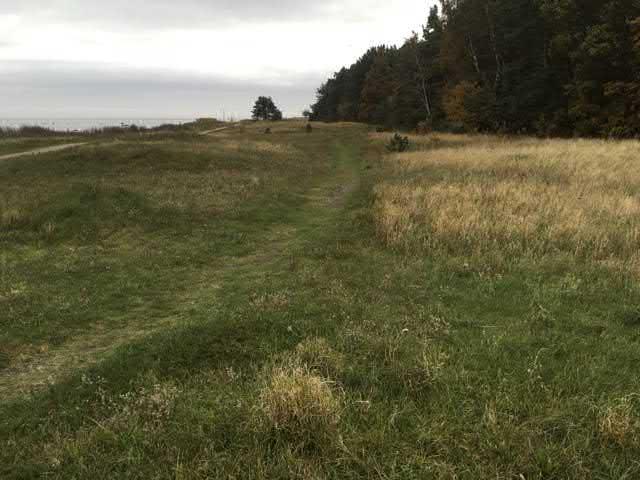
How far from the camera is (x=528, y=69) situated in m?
45.2

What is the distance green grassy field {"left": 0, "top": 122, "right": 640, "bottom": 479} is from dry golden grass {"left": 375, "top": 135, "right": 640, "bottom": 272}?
88 mm

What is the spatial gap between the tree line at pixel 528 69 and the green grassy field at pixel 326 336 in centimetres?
2535

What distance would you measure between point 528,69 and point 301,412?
49692mm

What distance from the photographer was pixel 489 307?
287 inches

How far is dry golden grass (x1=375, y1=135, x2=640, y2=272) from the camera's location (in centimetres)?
998

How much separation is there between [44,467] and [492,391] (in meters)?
4.39

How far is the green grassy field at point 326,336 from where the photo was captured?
4047mm

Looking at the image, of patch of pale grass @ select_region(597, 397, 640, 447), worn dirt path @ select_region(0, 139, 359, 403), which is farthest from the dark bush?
patch of pale grass @ select_region(597, 397, 640, 447)

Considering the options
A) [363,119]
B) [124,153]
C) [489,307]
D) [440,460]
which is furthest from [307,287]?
[363,119]

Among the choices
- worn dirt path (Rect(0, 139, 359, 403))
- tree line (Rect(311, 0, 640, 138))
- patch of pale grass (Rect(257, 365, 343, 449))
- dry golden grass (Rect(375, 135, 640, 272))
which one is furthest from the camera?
tree line (Rect(311, 0, 640, 138))

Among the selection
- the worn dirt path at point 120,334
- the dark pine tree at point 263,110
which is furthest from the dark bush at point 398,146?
the dark pine tree at point 263,110

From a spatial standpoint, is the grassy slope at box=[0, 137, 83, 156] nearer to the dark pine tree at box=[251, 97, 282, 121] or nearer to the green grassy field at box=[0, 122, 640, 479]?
the green grassy field at box=[0, 122, 640, 479]

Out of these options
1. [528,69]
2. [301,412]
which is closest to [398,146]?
[528,69]

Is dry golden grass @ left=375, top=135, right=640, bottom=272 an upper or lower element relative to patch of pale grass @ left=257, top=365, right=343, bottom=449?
upper
